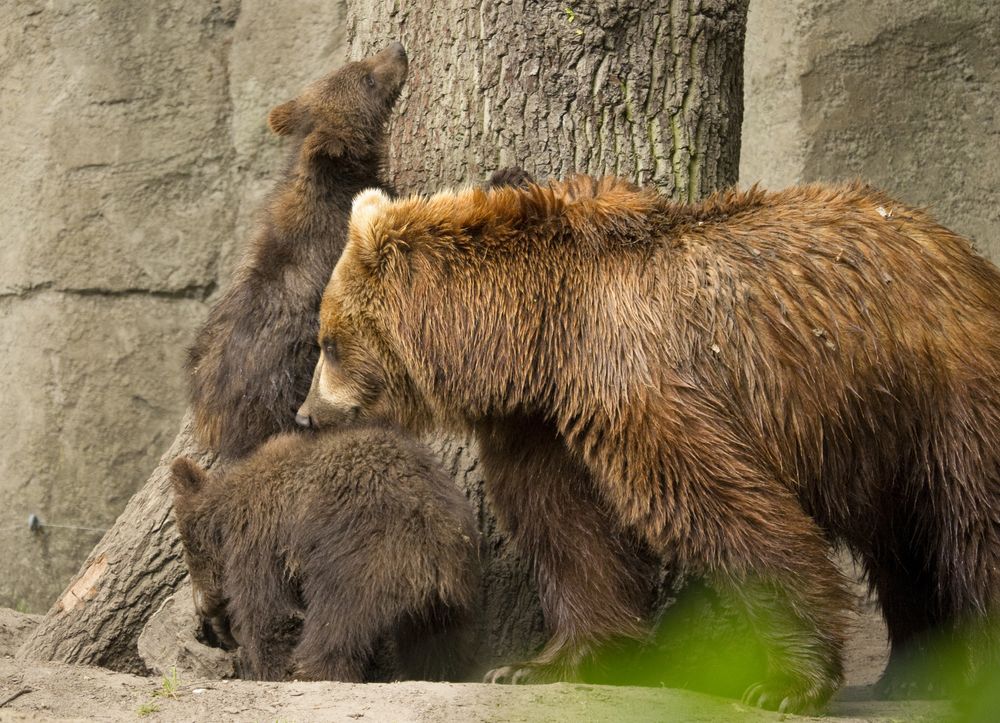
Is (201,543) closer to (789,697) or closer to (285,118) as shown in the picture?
(285,118)

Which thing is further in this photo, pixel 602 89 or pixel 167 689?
pixel 602 89

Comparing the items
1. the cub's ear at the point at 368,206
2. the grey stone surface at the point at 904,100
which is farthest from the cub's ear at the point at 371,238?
the grey stone surface at the point at 904,100

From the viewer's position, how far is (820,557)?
4414mm

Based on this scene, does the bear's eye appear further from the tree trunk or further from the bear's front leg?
the tree trunk

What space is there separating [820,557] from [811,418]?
49 centimetres

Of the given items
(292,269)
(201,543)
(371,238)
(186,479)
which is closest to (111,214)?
(292,269)

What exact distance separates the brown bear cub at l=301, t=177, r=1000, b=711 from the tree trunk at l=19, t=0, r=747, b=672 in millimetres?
776

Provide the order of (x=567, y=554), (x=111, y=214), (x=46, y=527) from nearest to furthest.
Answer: (x=567, y=554), (x=111, y=214), (x=46, y=527)

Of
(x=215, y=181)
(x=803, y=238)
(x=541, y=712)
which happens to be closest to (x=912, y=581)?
(x=803, y=238)

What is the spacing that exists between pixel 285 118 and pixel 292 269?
1021 millimetres

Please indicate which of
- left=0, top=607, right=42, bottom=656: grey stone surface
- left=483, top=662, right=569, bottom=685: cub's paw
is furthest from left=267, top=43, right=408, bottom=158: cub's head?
left=0, top=607, right=42, bottom=656: grey stone surface

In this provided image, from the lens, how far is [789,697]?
4.40 metres

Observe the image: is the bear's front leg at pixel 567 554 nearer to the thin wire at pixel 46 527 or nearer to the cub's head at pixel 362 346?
the cub's head at pixel 362 346

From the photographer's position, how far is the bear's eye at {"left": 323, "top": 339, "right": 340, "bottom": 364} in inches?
205
